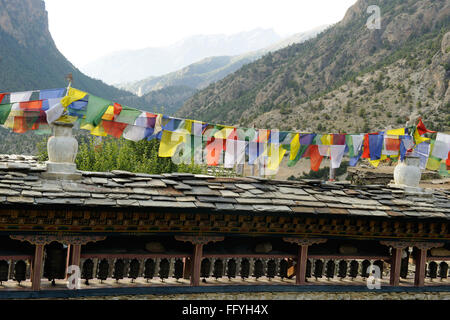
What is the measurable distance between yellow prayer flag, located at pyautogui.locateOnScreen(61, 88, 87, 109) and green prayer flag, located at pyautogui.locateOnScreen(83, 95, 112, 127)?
0.85 ft

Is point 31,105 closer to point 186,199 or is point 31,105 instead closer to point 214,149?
point 186,199

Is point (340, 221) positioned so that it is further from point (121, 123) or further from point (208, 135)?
point (121, 123)

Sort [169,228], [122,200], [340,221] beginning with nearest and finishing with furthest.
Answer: [122,200], [169,228], [340,221]

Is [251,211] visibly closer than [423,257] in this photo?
Yes

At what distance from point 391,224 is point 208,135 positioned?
436cm

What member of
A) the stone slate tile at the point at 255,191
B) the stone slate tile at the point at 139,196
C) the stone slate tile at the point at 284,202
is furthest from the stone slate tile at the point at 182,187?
the stone slate tile at the point at 284,202

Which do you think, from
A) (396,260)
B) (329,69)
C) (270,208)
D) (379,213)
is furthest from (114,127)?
(329,69)

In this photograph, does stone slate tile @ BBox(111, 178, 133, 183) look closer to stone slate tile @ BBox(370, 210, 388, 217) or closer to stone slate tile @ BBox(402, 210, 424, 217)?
stone slate tile @ BBox(370, 210, 388, 217)

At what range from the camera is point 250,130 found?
10.8 m

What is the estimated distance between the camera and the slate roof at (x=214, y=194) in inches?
269

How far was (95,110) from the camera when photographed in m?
9.04

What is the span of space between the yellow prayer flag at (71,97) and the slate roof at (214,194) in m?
1.22

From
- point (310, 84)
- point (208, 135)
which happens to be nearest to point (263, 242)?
point (208, 135)
